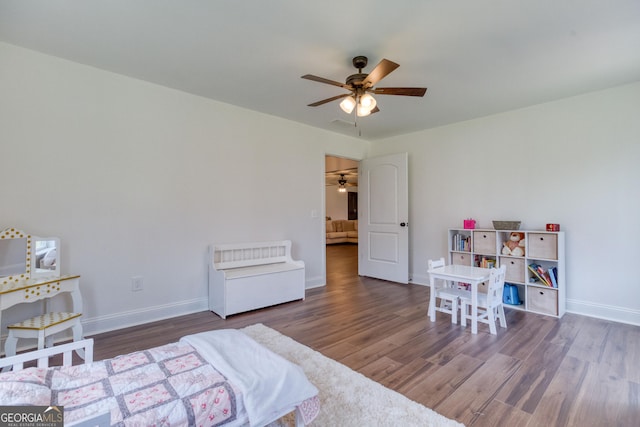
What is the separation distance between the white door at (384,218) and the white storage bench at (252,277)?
1.75 m

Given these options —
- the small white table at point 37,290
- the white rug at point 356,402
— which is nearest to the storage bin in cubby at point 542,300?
the white rug at point 356,402

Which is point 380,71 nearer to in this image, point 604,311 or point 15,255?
point 15,255

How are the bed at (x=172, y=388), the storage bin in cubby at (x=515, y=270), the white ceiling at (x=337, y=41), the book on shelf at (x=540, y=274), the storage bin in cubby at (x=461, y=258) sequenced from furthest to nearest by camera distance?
the storage bin in cubby at (x=461, y=258), the storage bin in cubby at (x=515, y=270), the book on shelf at (x=540, y=274), the white ceiling at (x=337, y=41), the bed at (x=172, y=388)

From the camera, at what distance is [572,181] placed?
3.54m

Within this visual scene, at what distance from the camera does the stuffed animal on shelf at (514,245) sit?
3.69 meters

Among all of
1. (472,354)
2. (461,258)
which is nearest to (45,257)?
(472,354)

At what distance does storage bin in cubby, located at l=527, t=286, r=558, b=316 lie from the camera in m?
3.39

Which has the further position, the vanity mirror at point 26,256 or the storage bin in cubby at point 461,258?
the storage bin in cubby at point 461,258

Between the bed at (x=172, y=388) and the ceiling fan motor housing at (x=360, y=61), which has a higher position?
the ceiling fan motor housing at (x=360, y=61)

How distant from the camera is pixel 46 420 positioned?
0.98 metres

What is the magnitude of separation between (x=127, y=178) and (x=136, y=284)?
3.56 ft

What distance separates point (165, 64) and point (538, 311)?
15.5 feet

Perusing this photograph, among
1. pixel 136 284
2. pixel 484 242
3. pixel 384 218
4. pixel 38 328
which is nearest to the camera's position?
pixel 38 328

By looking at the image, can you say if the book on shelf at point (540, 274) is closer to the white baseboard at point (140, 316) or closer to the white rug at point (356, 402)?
the white rug at point (356, 402)
